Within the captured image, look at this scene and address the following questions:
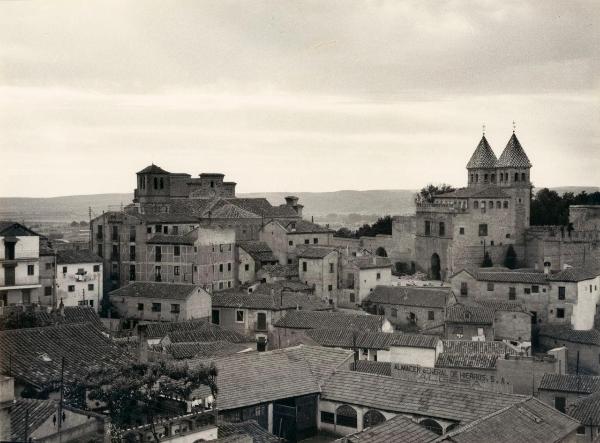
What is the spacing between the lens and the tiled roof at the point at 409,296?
53881 mm

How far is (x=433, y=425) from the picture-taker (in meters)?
30.4

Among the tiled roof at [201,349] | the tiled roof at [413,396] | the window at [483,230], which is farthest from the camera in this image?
the window at [483,230]

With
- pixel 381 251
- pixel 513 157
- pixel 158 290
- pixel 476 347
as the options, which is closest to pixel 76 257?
pixel 158 290

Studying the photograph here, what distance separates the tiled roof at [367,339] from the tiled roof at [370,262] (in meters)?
13.8

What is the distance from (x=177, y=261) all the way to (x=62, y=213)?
75.8m

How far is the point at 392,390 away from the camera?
32.1 meters

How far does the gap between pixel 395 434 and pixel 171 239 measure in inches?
1418

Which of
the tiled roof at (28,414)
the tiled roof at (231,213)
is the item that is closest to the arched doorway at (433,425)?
the tiled roof at (28,414)

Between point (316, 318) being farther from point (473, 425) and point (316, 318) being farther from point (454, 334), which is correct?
point (473, 425)

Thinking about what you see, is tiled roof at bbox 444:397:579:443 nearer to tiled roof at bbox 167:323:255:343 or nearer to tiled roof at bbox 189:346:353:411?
tiled roof at bbox 189:346:353:411

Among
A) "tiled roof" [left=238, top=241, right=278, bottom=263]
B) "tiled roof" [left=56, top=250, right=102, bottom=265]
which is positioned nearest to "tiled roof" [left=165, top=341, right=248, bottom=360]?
"tiled roof" [left=56, top=250, right=102, bottom=265]

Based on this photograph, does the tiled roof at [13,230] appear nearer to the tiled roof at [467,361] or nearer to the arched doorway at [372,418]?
the arched doorway at [372,418]

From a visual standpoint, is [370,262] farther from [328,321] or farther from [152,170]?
[152,170]

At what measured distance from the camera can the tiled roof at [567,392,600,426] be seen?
33816mm
